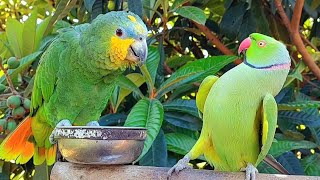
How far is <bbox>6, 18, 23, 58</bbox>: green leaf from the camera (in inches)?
59.5

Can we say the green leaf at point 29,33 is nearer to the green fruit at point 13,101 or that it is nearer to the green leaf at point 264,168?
the green fruit at point 13,101

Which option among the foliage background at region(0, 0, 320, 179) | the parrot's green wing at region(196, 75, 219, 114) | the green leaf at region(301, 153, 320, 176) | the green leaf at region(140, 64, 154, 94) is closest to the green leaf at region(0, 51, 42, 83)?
the foliage background at region(0, 0, 320, 179)

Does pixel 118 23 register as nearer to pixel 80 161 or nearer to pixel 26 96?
pixel 80 161

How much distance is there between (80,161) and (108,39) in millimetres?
372

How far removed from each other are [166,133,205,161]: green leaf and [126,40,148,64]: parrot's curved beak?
0.31 metres

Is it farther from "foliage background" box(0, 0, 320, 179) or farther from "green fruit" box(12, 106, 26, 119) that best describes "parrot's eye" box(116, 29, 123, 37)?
"green fruit" box(12, 106, 26, 119)

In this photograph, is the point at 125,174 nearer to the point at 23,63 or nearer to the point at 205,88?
the point at 205,88

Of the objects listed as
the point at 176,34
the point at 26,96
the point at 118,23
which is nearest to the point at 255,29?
the point at 176,34

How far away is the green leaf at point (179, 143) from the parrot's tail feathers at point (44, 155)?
1.09 ft

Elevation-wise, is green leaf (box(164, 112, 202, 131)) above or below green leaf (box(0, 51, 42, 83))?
below

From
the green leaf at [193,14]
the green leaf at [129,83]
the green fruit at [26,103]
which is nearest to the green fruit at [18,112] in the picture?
the green fruit at [26,103]

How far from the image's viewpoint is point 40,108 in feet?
4.14

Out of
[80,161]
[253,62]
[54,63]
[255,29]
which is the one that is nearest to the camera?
[80,161]

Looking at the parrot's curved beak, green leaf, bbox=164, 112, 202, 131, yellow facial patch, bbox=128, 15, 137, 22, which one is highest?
yellow facial patch, bbox=128, 15, 137, 22
